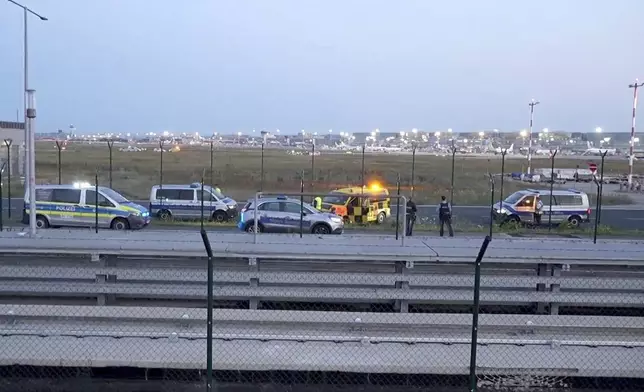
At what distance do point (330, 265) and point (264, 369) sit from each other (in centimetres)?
370

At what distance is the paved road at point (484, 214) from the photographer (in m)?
25.4

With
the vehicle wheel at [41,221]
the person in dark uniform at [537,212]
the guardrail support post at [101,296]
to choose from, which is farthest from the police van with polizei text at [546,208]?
the guardrail support post at [101,296]

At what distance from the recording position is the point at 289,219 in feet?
63.7

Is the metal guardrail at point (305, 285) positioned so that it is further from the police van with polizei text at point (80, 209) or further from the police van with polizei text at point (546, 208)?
the police van with polizei text at point (546, 208)

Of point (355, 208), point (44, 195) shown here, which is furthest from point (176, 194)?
point (355, 208)

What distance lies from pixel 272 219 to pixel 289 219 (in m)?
0.55

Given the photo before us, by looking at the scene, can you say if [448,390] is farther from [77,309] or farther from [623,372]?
[77,309]

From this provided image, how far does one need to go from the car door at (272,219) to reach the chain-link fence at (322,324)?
940cm

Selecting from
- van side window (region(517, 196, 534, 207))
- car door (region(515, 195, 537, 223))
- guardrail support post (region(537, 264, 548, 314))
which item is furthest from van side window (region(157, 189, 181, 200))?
guardrail support post (region(537, 264, 548, 314))

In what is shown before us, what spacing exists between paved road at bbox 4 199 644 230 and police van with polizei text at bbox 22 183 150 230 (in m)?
4.43

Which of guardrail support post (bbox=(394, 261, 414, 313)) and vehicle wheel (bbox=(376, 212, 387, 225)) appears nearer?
guardrail support post (bbox=(394, 261, 414, 313))

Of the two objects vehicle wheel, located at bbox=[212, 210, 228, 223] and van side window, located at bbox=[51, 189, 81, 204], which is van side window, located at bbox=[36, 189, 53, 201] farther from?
vehicle wheel, located at bbox=[212, 210, 228, 223]

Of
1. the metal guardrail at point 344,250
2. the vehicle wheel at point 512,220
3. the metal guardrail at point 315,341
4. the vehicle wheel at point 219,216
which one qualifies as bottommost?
the vehicle wheel at point 219,216

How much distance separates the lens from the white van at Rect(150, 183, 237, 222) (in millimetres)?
23578
